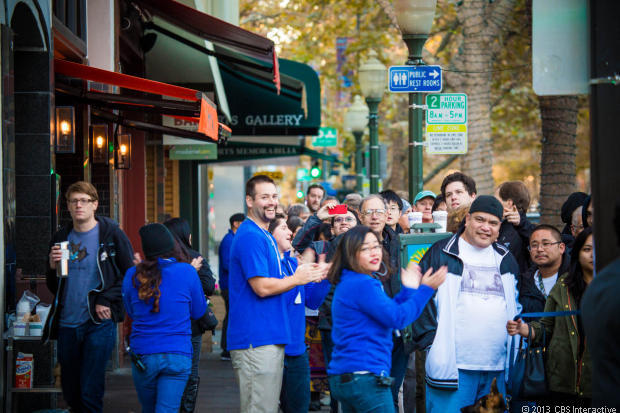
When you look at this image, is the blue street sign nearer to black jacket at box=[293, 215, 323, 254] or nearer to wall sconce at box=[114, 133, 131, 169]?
black jacket at box=[293, 215, 323, 254]

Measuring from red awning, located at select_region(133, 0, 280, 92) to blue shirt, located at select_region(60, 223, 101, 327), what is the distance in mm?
4457

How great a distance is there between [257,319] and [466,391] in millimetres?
1532

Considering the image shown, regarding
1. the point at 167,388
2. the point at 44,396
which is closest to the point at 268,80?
the point at 44,396

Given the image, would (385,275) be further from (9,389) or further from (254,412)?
(9,389)

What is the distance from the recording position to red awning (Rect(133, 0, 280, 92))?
36.8ft

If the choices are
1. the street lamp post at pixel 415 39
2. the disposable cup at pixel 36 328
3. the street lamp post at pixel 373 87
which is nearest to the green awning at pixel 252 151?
the street lamp post at pixel 373 87

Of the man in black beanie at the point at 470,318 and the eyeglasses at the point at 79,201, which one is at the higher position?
the eyeglasses at the point at 79,201

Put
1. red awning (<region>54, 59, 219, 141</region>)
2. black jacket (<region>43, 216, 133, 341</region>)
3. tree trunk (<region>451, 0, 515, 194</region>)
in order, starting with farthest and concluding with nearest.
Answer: tree trunk (<region>451, 0, 515, 194</region>)
red awning (<region>54, 59, 219, 141</region>)
black jacket (<region>43, 216, 133, 341</region>)

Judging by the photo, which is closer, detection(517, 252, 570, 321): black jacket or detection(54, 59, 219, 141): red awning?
detection(517, 252, 570, 321): black jacket

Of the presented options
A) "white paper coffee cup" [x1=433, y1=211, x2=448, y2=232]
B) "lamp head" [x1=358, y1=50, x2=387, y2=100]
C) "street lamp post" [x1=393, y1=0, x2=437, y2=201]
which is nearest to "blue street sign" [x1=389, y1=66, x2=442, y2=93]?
"street lamp post" [x1=393, y1=0, x2=437, y2=201]

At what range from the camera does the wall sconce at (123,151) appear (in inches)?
481

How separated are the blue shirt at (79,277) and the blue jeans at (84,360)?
9 cm

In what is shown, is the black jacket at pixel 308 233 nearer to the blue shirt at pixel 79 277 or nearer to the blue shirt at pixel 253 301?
the blue shirt at pixel 79 277

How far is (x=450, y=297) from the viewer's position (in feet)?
20.0
